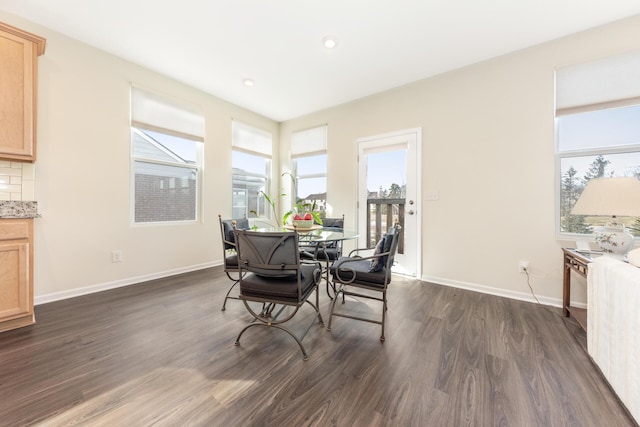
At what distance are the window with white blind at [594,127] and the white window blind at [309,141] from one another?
120 inches

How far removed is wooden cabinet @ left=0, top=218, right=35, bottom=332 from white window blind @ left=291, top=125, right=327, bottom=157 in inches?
140

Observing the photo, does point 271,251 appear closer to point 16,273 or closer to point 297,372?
point 297,372

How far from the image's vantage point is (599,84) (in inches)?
90.6

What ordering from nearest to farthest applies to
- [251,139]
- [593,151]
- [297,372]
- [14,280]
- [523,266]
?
[297,372]
[14,280]
[593,151]
[523,266]
[251,139]

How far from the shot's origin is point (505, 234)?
274 centimetres

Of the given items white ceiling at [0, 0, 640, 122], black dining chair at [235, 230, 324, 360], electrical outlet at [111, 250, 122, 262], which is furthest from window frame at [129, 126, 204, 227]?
black dining chair at [235, 230, 324, 360]

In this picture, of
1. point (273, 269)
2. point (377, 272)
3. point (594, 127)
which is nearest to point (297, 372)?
point (273, 269)

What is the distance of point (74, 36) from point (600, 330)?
16.6 ft

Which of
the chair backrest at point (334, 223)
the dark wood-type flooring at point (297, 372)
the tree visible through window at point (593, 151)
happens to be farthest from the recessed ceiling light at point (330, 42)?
the dark wood-type flooring at point (297, 372)

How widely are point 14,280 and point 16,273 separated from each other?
0.06 m

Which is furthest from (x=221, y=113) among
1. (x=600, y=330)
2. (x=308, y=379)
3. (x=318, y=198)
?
(x=600, y=330)

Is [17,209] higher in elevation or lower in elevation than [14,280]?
higher

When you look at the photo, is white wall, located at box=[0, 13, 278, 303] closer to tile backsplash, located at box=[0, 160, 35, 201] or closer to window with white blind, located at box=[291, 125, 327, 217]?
tile backsplash, located at box=[0, 160, 35, 201]

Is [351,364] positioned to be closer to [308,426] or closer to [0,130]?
[308,426]
